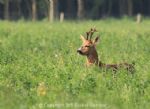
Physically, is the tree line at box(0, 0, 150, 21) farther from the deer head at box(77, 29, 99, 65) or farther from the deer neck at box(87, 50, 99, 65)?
the deer neck at box(87, 50, 99, 65)

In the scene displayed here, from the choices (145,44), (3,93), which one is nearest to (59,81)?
(3,93)

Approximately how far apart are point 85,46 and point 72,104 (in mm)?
4219

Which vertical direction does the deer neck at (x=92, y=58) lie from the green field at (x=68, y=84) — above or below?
above

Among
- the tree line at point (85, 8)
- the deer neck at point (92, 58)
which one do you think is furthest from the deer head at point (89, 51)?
the tree line at point (85, 8)

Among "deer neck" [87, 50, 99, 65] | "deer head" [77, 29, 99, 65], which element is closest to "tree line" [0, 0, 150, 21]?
"deer head" [77, 29, 99, 65]

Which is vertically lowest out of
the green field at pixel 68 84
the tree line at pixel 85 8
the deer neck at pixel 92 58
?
the green field at pixel 68 84

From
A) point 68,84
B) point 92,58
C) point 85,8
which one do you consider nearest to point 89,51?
point 92,58

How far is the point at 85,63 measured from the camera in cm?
1305

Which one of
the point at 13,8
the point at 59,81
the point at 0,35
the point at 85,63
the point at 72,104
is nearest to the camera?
the point at 72,104

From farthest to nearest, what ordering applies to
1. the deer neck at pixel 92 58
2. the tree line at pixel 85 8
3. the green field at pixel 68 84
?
the tree line at pixel 85 8, the deer neck at pixel 92 58, the green field at pixel 68 84

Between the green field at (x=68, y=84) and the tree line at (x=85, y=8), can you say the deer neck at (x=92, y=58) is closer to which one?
the green field at (x=68, y=84)

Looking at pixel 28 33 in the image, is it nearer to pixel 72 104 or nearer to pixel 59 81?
pixel 59 81

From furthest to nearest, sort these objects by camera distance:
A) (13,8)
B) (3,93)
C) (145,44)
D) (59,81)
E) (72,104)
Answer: (13,8)
(145,44)
(59,81)
(3,93)
(72,104)

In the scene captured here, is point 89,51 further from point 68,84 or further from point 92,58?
point 68,84
